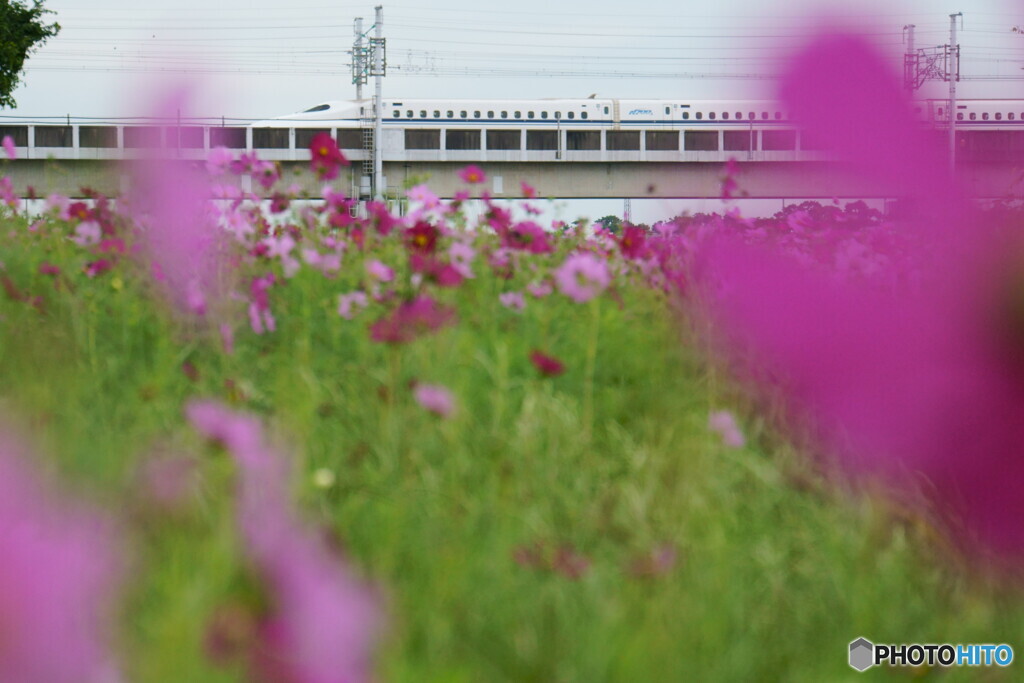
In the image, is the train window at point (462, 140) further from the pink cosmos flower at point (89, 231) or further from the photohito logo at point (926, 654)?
the photohito logo at point (926, 654)

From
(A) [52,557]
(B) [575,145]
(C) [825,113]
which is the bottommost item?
(A) [52,557]

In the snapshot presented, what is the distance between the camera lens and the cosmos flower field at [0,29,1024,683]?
387mm

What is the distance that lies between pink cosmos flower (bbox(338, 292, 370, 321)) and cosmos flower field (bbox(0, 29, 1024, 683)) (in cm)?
7

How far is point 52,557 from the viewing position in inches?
9.9

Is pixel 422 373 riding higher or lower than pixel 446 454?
higher

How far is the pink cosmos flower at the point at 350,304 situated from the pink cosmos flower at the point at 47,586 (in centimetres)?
249

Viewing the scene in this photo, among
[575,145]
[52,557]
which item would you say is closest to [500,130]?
[575,145]

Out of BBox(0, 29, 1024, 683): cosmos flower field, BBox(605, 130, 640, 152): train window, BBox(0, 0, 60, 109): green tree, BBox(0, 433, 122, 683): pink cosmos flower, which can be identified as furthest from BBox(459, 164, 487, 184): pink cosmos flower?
BBox(605, 130, 640, 152): train window

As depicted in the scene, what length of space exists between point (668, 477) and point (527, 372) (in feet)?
2.76

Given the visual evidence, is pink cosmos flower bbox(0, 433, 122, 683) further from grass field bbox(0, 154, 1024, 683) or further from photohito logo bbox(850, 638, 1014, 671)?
photohito logo bbox(850, 638, 1014, 671)

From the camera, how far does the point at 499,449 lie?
2.19 metres

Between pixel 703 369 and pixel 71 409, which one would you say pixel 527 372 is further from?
pixel 71 409

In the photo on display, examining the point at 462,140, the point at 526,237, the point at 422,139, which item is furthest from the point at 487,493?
the point at 462,140

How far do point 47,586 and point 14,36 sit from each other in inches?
1144
